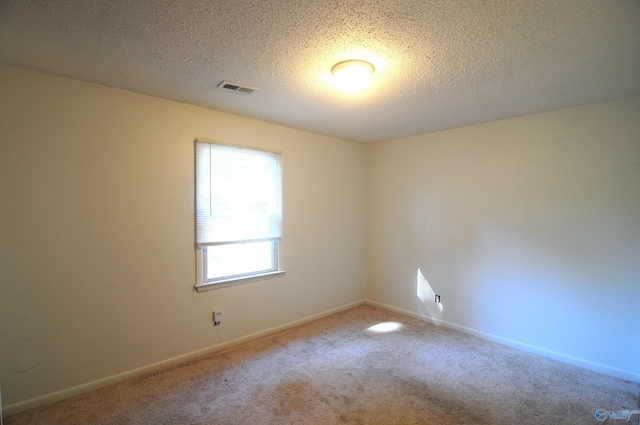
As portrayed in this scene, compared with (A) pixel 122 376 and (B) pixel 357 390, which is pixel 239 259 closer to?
(A) pixel 122 376

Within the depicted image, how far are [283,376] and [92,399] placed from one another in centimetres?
146

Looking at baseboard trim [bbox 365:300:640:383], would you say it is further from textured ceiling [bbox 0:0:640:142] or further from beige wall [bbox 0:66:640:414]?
textured ceiling [bbox 0:0:640:142]

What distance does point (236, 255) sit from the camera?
10.3 feet

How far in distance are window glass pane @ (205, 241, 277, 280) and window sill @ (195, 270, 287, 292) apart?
6cm

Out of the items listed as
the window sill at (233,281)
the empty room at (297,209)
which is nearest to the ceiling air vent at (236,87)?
the empty room at (297,209)

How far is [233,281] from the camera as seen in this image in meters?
3.07

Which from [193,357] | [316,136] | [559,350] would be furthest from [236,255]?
[559,350]

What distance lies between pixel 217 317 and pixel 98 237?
1.30m

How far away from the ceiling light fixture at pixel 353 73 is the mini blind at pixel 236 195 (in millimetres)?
1390

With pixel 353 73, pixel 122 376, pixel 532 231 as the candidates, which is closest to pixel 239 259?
pixel 122 376

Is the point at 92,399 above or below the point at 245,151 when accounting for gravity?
below

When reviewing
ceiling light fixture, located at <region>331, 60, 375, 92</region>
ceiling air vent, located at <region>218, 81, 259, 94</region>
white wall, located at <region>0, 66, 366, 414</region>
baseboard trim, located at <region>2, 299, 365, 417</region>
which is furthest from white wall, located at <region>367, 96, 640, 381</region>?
ceiling air vent, located at <region>218, 81, 259, 94</region>

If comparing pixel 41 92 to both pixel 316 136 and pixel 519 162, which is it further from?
pixel 519 162

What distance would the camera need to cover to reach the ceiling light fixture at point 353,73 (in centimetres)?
197
